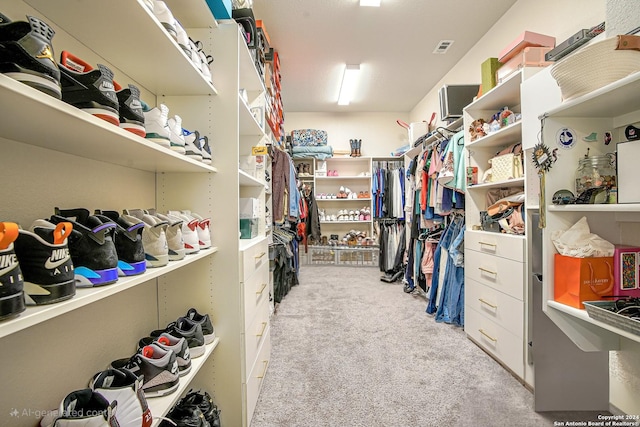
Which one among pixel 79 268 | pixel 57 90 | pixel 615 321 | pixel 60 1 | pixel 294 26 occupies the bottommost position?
pixel 615 321

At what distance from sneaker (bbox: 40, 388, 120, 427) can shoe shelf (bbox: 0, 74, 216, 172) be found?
63 centimetres

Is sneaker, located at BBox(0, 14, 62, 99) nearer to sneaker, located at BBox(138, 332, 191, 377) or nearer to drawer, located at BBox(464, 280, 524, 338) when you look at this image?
sneaker, located at BBox(138, 332, 191, 377)

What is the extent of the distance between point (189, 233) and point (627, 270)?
1.60m

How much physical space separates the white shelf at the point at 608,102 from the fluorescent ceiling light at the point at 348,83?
2.69m

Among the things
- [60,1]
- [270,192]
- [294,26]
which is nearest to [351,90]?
[294,26]

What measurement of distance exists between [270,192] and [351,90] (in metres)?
2.21

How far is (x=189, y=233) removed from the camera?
1081 mm

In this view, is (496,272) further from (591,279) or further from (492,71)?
(492,71)

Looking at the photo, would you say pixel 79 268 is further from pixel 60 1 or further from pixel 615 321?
pixel 615 321

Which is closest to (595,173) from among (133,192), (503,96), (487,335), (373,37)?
(503,96)

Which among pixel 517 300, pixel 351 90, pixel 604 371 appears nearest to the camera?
pixel 604 371

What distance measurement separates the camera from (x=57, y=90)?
1.71 feet

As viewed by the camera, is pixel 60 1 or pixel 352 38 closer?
pixel 60 1

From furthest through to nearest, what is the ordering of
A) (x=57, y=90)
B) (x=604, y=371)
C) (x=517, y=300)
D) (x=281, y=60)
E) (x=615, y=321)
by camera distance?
(x=281, y=60), (x=517, y=300), (x=604, y=371), (x=615, y=321), (x=57, y=90)
